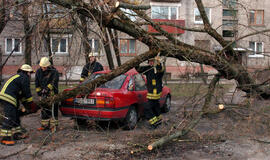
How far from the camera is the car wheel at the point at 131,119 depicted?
18.0 ft

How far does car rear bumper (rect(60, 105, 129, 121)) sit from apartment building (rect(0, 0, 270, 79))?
0.75m

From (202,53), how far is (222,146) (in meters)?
1.94

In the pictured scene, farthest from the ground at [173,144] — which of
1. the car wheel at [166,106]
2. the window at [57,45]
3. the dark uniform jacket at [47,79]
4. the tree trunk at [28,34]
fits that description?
the car wheel at [166,106]

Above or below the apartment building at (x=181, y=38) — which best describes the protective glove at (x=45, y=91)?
below

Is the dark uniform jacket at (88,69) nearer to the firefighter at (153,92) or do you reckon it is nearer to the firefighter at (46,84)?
the firefighter at (46,84)

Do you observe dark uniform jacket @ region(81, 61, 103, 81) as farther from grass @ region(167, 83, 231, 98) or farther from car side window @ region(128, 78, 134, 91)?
grass @ region(167, 83, 231, 98)

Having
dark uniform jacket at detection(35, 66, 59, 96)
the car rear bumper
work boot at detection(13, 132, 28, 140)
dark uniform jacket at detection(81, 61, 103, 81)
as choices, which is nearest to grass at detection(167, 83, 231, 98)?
the car rear bumper

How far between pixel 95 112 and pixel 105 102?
12.1 inches

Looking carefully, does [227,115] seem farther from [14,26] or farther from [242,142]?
[14,26]

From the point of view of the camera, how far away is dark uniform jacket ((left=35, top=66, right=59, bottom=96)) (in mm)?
5691

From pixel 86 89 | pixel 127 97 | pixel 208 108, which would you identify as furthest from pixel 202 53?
pixel 86 89

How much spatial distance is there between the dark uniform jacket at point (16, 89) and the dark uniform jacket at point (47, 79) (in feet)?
2.12

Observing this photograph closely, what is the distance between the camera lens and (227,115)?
4.60m

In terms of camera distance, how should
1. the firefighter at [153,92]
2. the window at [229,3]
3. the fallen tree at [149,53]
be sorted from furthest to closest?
1. the window at [229,3]
2. the firefighter at [153,92]
3. the fallen tree at [149,53]
